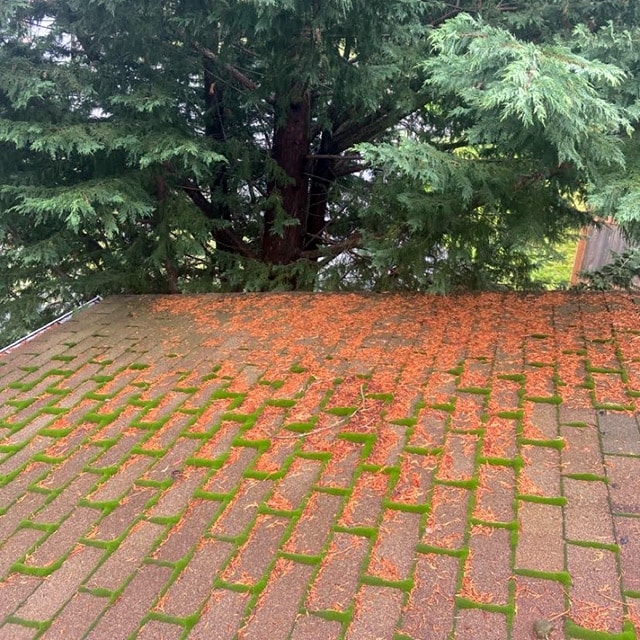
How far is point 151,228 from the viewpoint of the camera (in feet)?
19.5

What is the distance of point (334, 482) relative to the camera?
8.00 ft

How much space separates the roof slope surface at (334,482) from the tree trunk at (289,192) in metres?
2.38

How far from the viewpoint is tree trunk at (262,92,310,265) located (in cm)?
595

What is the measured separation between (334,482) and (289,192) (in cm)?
457

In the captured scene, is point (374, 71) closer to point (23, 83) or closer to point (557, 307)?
point (557, 307)

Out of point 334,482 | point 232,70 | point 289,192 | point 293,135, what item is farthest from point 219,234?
point 334,482

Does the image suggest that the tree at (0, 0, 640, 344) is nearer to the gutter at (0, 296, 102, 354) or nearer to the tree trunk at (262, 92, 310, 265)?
the tree trunk at (262, 92, 310, 265)

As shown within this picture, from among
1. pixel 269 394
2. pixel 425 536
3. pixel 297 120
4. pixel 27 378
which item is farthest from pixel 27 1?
pixel 425 536

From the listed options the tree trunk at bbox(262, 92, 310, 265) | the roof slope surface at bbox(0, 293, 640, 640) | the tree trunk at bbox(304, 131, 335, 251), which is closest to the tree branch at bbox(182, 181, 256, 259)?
the tree trunk at bbox(262, 92, 310, 265)

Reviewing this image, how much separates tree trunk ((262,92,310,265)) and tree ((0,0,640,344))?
2 cm

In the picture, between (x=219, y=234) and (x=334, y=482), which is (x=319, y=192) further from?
(x=334, y=482)

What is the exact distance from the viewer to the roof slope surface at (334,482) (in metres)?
1.83

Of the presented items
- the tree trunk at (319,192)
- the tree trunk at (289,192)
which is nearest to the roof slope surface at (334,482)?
the tree trunk at (289,192)

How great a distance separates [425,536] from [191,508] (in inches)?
40.0
